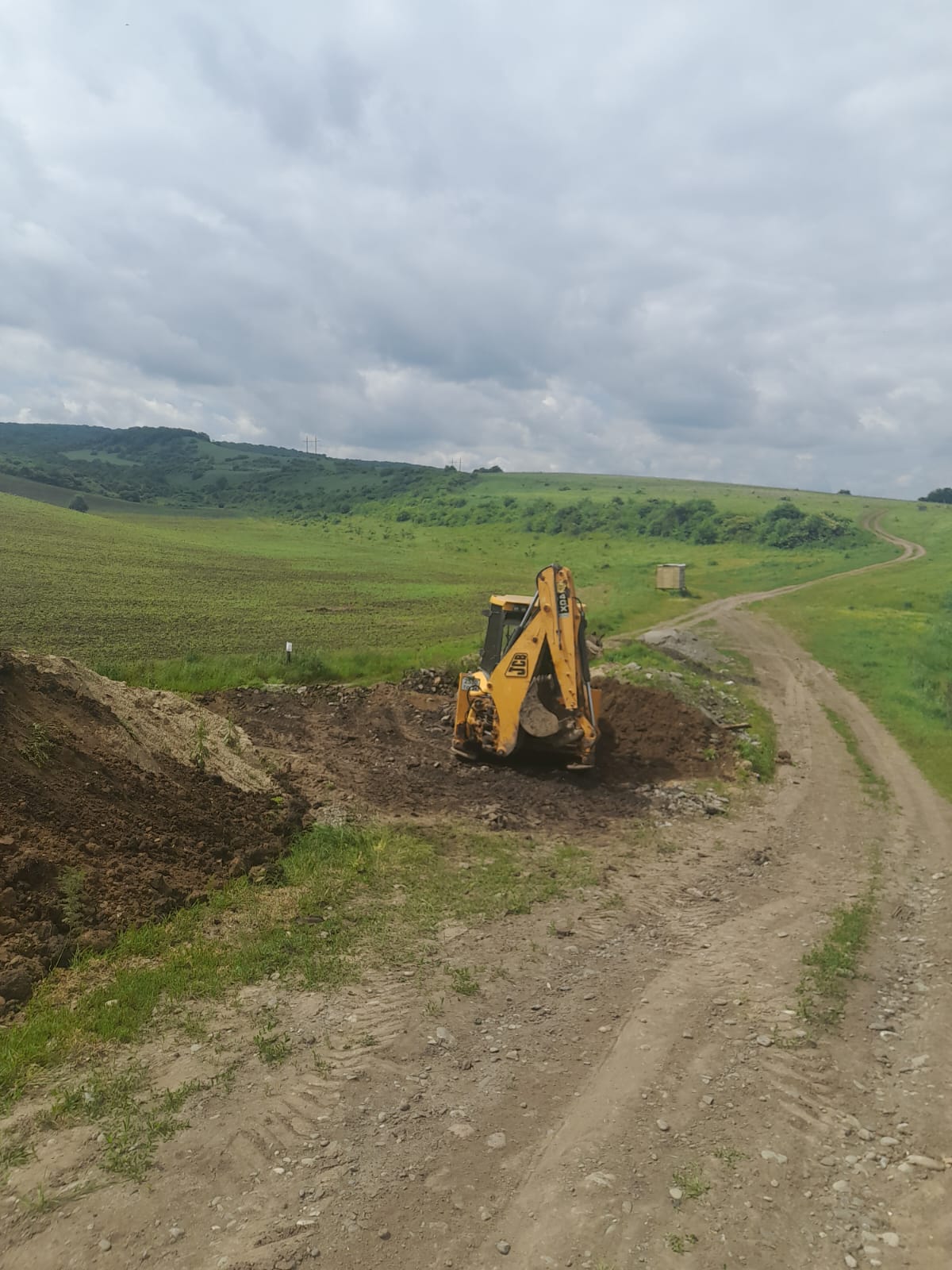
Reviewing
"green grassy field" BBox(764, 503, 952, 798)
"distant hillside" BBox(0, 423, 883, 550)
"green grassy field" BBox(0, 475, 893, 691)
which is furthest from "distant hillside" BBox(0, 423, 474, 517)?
"green grassy field" BBox(764, 503, 952, 798)

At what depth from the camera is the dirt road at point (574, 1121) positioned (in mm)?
4203

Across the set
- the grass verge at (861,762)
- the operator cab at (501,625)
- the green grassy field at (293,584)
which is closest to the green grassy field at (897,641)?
the grass verge at (861,762)

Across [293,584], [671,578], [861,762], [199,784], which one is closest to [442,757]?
[199,784]

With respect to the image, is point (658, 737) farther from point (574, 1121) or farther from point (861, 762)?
point (574, 1121)

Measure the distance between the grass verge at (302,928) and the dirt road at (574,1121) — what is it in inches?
16.5

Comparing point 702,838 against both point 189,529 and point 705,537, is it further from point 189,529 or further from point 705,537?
point 189,529

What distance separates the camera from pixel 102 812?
358 inches

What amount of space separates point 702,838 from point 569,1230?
7.77 metres

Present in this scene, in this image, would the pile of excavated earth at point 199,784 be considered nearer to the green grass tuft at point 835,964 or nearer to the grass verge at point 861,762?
the grass verge at point 861,762

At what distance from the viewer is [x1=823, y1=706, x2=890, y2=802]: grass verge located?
14.3 m

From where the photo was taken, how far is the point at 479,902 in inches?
343

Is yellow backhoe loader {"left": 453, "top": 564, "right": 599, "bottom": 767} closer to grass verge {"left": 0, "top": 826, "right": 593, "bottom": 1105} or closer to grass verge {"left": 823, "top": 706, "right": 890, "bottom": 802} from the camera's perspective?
grass verge {"left": 0, "top": 826, "right": 593, "bottom": 1105}

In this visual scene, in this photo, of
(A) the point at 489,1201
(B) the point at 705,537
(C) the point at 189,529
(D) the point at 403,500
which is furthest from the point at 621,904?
(D) the point at 403,500

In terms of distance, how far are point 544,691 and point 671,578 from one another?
33.5 metres
